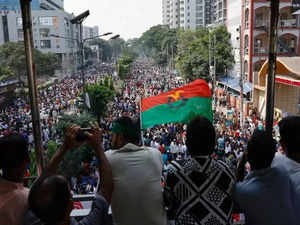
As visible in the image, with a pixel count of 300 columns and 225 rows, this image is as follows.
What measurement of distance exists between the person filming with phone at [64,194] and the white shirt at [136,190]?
15 cm

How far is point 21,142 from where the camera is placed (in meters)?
1.87

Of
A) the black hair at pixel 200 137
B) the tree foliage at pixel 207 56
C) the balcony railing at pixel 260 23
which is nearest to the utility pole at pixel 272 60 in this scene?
the black hair at pixel 200 137

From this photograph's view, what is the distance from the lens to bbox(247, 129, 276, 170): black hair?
2.00m

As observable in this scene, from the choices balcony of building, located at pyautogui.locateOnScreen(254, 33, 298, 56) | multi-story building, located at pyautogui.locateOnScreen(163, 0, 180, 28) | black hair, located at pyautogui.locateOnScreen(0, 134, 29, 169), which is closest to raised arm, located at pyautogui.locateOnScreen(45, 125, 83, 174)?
black hair, located at pyautogui.locateOnScreen(0, 134, 29, 169)

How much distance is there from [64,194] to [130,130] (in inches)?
27.5

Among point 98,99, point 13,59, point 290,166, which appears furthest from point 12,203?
point 13,59

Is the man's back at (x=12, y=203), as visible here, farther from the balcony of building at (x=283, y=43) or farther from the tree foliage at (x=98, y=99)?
the balcony of building at (x=283, y=43)

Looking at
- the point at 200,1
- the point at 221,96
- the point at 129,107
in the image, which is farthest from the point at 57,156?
the point at 200,1

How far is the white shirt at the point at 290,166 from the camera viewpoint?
1992 millimetres

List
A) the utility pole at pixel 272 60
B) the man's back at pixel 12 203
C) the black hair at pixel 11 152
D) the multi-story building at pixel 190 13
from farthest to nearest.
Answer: the multi-story building at pixel 190 13
the utility pole at pixel 272 60
the black hair at pixel 11 152
the man's back at pixel 12 203

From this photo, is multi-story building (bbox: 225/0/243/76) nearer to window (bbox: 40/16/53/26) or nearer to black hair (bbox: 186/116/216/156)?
black hair (bbox: 186/116/216/156)

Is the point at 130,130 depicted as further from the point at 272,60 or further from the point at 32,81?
the point at 272,60

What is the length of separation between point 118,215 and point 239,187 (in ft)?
2.40

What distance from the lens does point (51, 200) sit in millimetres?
1487
